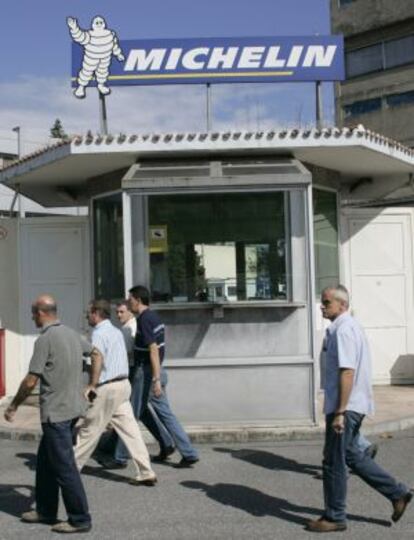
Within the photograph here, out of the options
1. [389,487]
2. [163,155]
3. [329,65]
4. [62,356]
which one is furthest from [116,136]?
[389,487]

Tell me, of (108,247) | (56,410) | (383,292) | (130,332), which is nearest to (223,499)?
(56,410)

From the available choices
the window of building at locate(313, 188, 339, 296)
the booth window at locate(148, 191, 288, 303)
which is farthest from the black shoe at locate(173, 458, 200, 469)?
the window of building at locate(313, 188, 339, 296)

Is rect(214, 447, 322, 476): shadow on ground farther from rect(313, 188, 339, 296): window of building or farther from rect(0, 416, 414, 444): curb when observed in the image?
rect(313, 188, 339, 296): window of building

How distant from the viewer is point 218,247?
9.85 meters

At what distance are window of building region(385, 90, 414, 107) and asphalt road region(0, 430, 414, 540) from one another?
1482 inches

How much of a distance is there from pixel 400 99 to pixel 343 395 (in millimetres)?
40828

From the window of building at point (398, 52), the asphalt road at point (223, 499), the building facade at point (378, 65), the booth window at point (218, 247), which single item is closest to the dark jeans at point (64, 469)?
the asphalt road at point (223, 499)

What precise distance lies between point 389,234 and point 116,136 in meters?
5.13

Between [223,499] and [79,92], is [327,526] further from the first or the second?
[79,92]

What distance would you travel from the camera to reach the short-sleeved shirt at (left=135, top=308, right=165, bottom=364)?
287 inches

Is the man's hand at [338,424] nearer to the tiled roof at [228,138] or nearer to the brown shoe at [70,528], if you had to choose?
the brown shoe at [70,528]

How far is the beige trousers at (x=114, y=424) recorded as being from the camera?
662 cm

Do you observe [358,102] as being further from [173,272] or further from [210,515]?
[210,515]

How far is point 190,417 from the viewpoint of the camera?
914 centimetres
